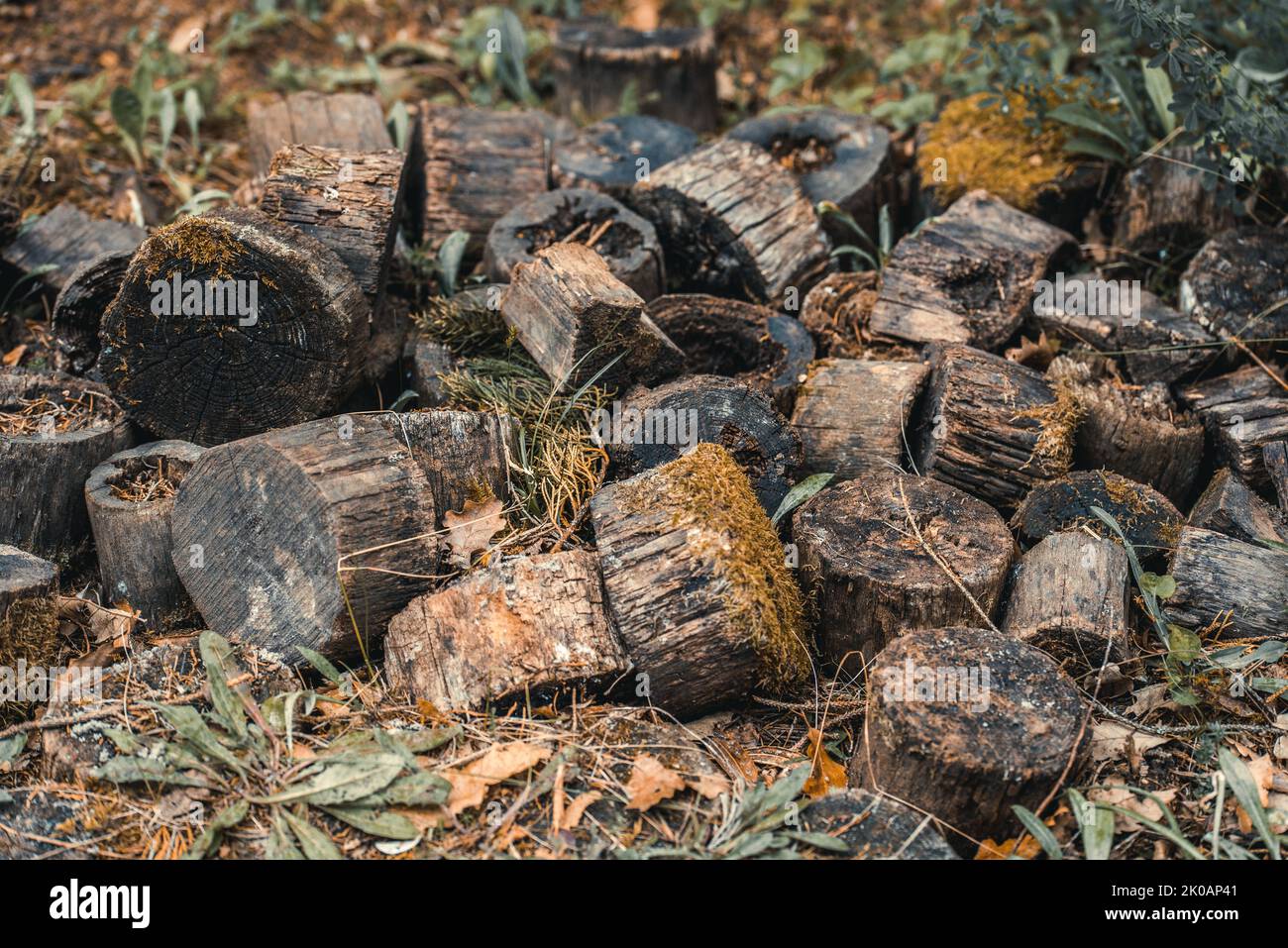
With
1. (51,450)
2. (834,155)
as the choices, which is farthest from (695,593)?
(834,155)

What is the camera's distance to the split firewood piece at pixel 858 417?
162 inches

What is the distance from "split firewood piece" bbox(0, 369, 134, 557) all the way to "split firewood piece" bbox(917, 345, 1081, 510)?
9.67ft

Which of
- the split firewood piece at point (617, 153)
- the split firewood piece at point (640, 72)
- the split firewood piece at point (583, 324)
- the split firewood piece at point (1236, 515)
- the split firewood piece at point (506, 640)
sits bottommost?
the split firewood piece at point (506, 640)

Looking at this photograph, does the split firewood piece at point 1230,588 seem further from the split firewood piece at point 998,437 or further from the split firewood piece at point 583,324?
the split firewood piece at point 583,324

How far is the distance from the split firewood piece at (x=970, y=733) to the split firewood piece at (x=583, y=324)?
4.87 ft

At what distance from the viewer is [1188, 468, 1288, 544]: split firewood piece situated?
12.7ft

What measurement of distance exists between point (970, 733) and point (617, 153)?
11.3 ft

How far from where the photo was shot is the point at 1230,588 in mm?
3662

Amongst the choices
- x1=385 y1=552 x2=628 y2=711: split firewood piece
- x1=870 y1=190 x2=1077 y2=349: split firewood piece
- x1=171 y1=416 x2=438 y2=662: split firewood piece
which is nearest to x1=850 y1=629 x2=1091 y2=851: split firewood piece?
x1=385 y1=552 x2=628 y2=711: split firewood piece

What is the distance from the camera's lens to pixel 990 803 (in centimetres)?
297

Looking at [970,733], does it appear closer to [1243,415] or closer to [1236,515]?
[1236,515]

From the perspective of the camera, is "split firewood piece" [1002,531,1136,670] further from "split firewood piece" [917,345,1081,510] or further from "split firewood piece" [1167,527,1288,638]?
"split firewood piece" [917,345,1081,510]

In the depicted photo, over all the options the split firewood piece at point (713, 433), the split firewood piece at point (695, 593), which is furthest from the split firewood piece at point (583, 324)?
the split firewood piece at point (695, 593)

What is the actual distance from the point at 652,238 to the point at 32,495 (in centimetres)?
254
